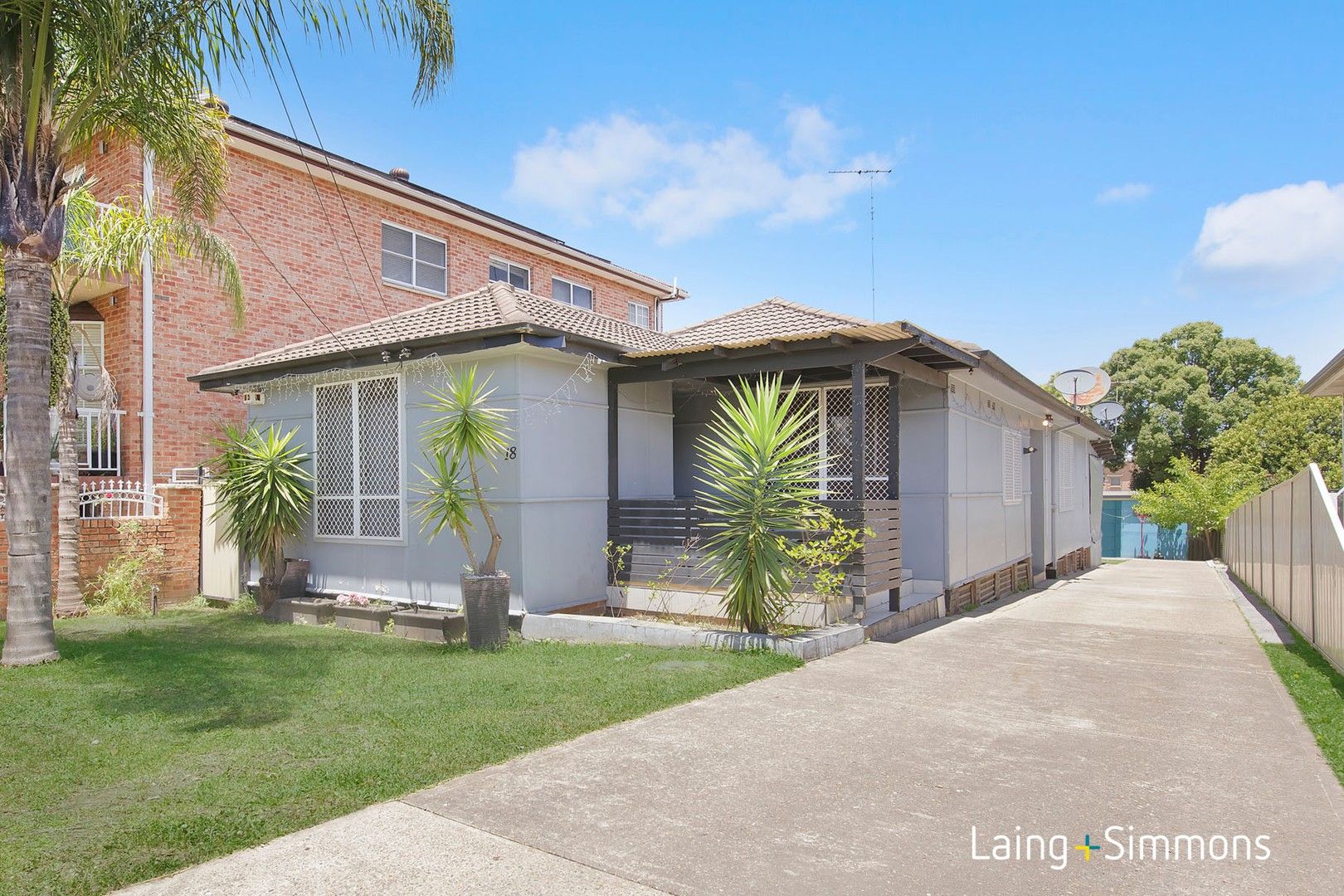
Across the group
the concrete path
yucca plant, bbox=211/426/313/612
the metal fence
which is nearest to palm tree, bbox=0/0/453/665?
yucca plant, bbox=211/426/313/612

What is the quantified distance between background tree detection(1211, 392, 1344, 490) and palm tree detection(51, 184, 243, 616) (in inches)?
1093

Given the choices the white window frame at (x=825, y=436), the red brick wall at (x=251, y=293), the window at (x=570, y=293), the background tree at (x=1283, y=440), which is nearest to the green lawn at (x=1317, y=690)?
the white window frame at (x=825, y=436)

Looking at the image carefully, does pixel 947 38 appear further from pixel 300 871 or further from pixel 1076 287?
pixel 1076 287

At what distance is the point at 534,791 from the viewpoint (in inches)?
166

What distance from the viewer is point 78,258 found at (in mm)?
10016

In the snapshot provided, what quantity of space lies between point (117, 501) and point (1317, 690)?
13.0m

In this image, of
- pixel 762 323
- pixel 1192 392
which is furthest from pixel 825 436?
pixel 1192 392

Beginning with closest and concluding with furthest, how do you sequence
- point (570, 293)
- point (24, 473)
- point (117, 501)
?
point (24, 473) → point (117, 501) → point (570, 293)

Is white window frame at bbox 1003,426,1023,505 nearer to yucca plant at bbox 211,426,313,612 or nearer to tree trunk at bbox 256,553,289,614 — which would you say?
yucca plant at bbox 211,426,313,612

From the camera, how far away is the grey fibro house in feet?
28.6

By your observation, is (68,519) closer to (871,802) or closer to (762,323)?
(762,323)

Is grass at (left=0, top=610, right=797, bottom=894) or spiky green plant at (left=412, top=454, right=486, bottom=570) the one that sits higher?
spiky green plant at (left=412, top=454, right=486, bottom=570)

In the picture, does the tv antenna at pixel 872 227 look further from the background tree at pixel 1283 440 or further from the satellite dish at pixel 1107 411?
the background tree at pixel 1283 440

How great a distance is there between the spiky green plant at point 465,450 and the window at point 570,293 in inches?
377
